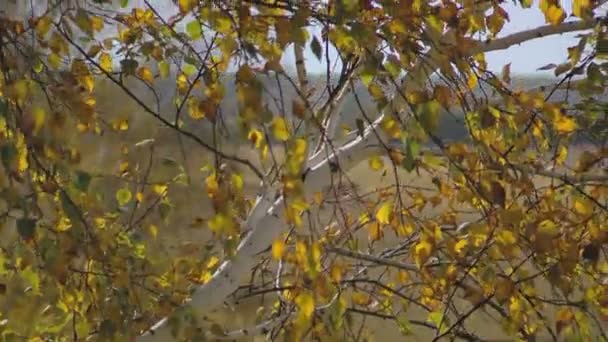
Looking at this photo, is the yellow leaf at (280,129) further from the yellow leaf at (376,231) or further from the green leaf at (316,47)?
the yellow leaf at (376,231)

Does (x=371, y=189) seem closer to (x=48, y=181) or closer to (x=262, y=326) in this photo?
(x=262, y=326)

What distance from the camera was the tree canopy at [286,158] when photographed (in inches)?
51.2

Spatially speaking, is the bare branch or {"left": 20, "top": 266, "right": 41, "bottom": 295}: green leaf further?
the bare branch

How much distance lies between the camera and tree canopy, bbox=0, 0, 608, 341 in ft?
4.26

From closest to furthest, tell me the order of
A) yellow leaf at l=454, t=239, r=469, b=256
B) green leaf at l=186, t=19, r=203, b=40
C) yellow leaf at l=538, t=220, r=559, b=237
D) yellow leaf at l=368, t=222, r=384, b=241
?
green leaf at l=186, t=19, r=203, b=40 → yellow leaf at l=538, t=220, r=559, b=237 → yellow leaf at l=454, t=239, r=469, b=256 → yellow leaf at l=368, t=222, r=384, b=241

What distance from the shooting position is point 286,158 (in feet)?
4.17

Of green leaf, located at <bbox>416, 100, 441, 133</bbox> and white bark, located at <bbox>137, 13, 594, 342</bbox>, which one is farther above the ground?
green leaf, located at <bbox>416, 100, 441, 133</bbox>

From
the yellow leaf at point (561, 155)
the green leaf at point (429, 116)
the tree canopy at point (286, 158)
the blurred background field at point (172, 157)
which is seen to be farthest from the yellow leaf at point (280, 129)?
the yellow leaf at point (561, 155)

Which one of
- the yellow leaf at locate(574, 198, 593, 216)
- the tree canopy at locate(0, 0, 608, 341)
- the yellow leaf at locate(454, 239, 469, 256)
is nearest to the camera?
the tree canopy at locate(0, 0, 608, 341)

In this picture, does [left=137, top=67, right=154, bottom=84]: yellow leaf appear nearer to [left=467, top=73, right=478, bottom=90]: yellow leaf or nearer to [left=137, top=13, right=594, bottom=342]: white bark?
[left=137, top=13, right=594, bottom=342]: white bark

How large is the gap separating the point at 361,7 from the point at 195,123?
0.75m

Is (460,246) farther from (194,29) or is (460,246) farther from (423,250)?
(194,29)

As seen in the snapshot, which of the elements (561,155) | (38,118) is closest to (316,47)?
(38,118)

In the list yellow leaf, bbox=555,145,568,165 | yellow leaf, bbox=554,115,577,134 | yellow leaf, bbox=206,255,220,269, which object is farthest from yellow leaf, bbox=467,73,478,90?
yellow leaf, bbox=206,255,220,269
